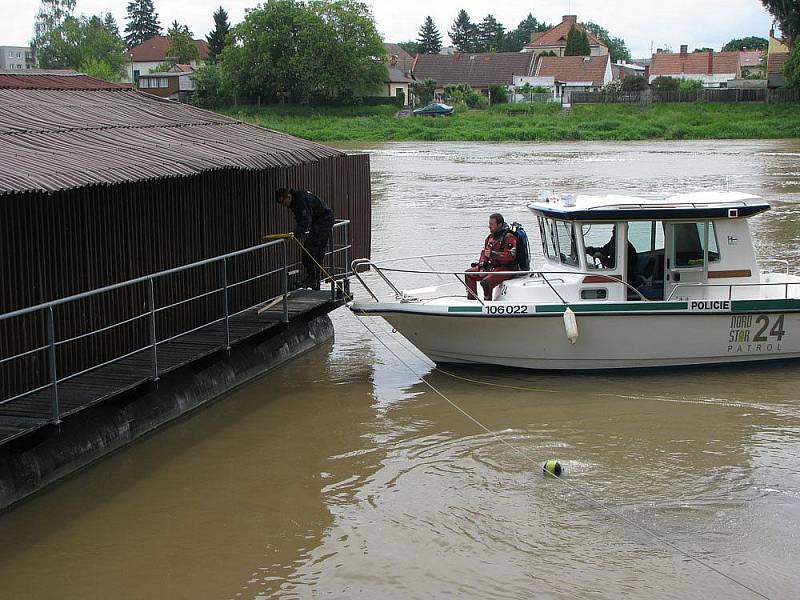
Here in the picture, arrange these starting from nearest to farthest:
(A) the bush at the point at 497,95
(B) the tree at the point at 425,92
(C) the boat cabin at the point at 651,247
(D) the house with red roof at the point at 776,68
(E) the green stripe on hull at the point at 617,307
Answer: (E) the green stripe on hull at the point at 617,307 < (C) the boat cabin at the point at 651,247 < (D) the house with red roof at the point at 776,68 < (A) the bush at the point at 497,95 < (B) the tree at the point at 425,92

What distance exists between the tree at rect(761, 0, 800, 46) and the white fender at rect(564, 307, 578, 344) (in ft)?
212

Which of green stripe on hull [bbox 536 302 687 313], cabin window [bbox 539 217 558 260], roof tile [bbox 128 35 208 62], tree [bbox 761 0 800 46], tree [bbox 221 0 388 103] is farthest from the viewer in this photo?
roof tile [bbox 128 35 208 62]

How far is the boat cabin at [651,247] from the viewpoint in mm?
14539

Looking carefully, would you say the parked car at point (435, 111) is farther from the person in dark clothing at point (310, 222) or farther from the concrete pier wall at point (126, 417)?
the concrete pier wall at point (126, 417)

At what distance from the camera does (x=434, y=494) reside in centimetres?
1079

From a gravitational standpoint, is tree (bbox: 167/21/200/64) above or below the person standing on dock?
above

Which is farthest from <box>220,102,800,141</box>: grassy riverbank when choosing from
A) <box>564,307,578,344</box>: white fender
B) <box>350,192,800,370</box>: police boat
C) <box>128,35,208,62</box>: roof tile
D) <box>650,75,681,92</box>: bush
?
A: <box>128,35,208,62</box>: roof tile

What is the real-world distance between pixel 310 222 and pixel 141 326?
3020mm

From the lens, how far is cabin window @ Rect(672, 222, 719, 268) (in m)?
14.7

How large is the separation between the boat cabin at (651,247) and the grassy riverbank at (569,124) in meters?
54.3

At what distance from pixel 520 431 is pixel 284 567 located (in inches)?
166

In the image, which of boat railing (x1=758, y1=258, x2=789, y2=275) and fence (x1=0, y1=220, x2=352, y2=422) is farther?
boat railing (x1=758, y1=258, x2=789, y2=275)

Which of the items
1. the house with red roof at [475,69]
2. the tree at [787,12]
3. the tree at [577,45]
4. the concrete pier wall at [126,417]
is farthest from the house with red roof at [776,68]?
the concrete pier wall at [126,417]

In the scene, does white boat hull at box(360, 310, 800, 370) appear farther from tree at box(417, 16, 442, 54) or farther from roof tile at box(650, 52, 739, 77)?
tree at box(417, 16, 442, 54)
